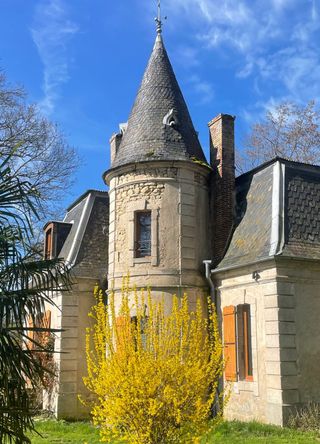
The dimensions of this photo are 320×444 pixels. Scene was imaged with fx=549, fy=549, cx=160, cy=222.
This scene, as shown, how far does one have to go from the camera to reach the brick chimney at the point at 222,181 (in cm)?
1509

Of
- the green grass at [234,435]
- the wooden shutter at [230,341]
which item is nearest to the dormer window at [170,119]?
the wooden shutter at [230,341]

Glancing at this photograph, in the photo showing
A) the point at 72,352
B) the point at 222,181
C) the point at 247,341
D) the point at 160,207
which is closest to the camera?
the point at 247,341

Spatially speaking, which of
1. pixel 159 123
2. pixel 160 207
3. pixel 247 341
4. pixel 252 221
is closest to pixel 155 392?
pixel 247 341

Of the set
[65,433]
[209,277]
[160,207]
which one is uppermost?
[160,207]

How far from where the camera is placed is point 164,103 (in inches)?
647

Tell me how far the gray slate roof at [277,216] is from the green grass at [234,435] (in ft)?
11.9

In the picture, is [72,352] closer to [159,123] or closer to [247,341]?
[247,341]

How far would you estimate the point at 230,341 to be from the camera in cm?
1322

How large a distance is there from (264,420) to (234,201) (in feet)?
19.9

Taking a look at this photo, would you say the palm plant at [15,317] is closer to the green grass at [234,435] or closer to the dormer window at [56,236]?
the green grass at [234,435]

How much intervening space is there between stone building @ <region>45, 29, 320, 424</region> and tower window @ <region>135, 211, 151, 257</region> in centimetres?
3

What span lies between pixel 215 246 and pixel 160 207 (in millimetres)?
1882

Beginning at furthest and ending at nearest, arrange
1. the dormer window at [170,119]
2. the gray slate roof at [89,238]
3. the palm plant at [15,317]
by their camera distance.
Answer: the gray slate roof at [89,238] < the dormer window at [170,119] < the palm plant at [15,317]

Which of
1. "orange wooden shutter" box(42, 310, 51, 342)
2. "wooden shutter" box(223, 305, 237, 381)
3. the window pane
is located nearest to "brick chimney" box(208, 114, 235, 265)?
"wooden shutter" box(223, 305, 237, 381)
